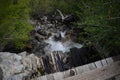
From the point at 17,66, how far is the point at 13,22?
2506mm

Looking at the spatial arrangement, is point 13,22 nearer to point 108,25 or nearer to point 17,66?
point 17,66

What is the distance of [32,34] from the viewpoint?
1057cm

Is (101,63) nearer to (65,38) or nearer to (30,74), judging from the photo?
(30,74)

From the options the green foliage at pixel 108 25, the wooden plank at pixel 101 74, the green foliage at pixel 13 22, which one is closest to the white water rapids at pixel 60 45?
the green foliage at pixel 13 22

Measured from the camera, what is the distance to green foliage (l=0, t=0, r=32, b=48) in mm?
7348

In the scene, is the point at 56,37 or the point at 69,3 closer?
the point at 56,37

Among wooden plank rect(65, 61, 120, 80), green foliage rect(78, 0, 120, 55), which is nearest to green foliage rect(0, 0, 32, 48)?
green foliage rect(78, 0, 120, 55)

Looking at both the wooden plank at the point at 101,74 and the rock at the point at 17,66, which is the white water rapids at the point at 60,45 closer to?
the rock at the point at 17,66

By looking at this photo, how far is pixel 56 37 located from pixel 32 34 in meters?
1.28

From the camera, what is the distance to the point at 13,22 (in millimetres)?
7898

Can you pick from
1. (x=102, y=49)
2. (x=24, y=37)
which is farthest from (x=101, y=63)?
(x=24, y=37)

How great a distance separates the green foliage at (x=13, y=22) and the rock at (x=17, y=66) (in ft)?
4.50

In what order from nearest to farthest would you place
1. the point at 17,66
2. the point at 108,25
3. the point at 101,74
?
the point at 101,74 → the point at 108,25 → the point at 17,66

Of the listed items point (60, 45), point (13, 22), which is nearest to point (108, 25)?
point (13, 22)
